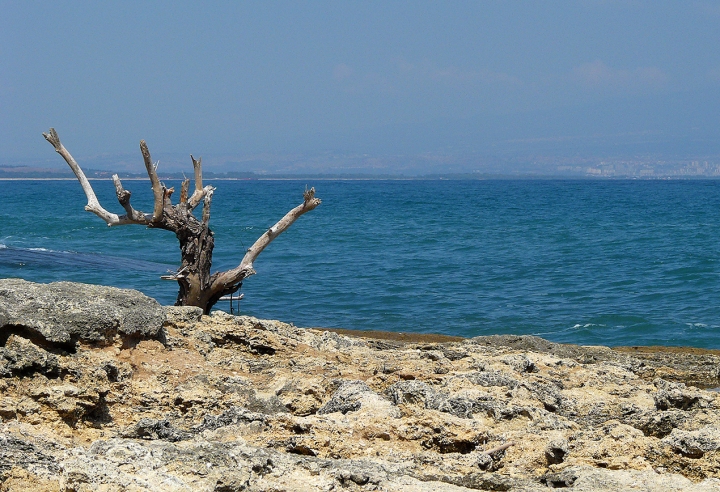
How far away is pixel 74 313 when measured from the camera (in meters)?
6.20

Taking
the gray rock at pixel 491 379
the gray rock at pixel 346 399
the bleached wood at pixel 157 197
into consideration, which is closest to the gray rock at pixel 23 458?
the gray rock at pixel 346 399

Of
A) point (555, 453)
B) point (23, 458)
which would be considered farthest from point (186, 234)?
point (23, 458)

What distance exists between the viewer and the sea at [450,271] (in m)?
17.3

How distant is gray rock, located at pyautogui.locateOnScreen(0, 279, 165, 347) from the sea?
7.67 m

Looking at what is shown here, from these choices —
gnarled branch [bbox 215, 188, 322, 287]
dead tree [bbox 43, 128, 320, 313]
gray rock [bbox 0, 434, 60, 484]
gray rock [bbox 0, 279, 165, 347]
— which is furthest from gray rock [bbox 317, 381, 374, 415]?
gnarled branch [bbox 215, 188, 322, 287]

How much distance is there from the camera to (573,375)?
831cm

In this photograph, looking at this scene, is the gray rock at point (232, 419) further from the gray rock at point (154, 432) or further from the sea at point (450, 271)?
the sea at point (450, 271)

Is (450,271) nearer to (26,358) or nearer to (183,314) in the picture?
(183,314)

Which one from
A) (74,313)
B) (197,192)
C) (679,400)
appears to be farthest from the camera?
(197,192)

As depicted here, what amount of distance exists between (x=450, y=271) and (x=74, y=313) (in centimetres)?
1985

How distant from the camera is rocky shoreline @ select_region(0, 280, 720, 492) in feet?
13.3

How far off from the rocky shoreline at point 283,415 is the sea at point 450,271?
761cm

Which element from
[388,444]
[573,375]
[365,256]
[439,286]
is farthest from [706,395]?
[365,256]

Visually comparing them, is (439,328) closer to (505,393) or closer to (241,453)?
(505,393)
